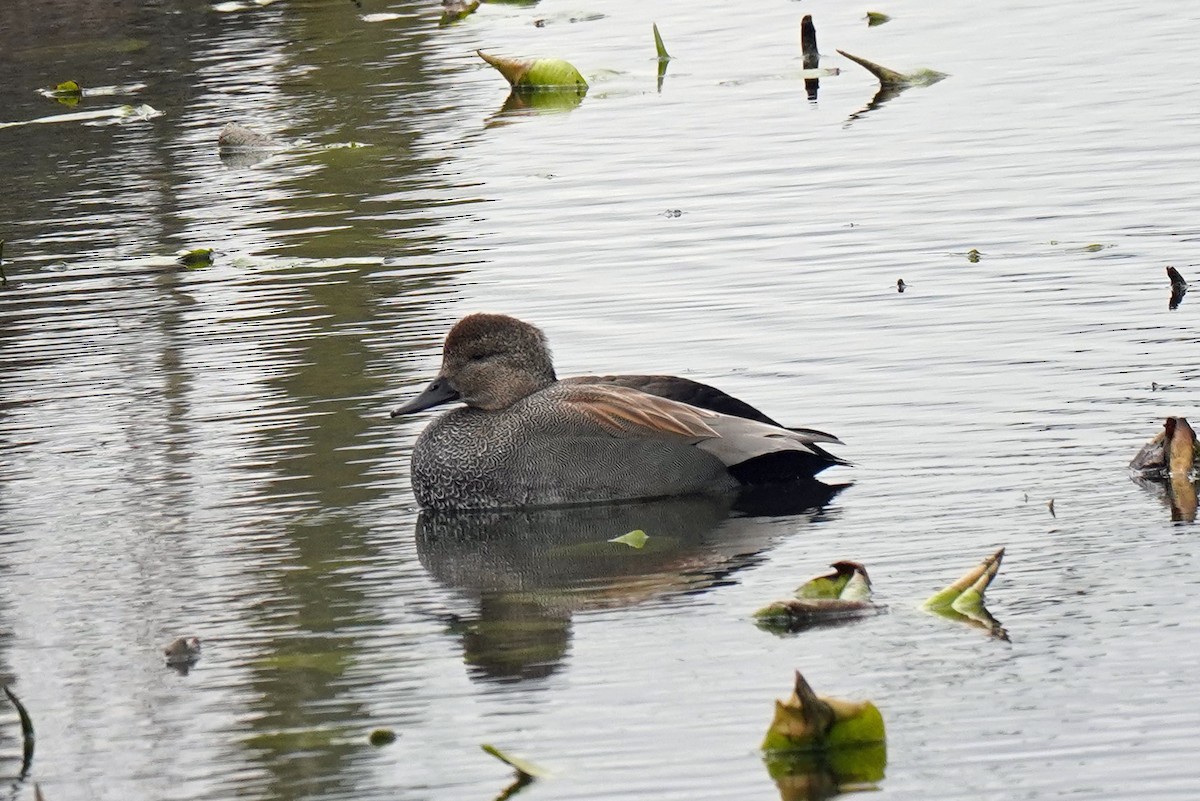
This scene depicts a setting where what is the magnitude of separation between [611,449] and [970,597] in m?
2.20

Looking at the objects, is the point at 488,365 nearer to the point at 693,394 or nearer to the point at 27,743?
the point at 693,394

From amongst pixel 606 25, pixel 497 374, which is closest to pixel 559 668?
pixel 497 374

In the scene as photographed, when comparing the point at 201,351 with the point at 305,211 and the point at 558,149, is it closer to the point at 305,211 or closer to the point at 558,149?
the point at 305,211

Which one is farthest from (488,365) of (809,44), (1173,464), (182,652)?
(809,44)

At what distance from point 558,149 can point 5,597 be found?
28.6 feet

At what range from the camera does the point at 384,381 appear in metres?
10.3

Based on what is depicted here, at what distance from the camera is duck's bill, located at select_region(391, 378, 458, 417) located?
911 cm

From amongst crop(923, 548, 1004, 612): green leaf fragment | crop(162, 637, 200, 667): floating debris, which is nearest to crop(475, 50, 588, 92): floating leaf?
crop(162, 637, 200, 667): floating debris

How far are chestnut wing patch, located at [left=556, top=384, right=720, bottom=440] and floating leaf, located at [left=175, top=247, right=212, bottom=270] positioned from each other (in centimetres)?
514

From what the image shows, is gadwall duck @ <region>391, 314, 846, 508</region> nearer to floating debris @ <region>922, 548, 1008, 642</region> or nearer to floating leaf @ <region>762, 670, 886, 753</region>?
floating debris @ <region>922, 548, 1008, 642</region>

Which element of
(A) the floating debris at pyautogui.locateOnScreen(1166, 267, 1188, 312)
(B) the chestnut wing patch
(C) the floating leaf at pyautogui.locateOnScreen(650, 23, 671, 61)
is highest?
(C) the floating leaf at pyautogui.locateOnScreen(650, 23, 671, 61)

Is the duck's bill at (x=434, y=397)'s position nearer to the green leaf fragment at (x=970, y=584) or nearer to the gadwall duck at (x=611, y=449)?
the gadwall duck at (x=611, y=449)

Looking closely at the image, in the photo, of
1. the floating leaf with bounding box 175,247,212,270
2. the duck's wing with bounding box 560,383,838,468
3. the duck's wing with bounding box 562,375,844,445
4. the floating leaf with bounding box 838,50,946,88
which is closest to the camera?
the duck's wing with bounding box 560,383,838,468

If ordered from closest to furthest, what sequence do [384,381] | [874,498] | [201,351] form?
[874,498] < [384,381] < [201,351]
